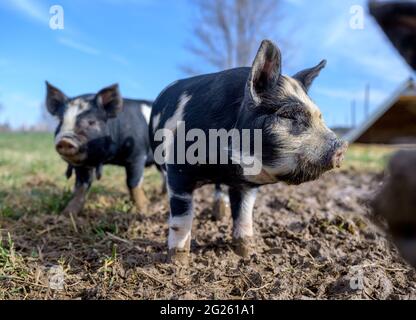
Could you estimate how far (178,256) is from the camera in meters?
3.08

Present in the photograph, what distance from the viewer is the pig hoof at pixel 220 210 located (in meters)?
4.37

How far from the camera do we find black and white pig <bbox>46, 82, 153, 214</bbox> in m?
4.26

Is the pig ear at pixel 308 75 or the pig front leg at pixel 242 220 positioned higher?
the pig ear at pixel 308 75

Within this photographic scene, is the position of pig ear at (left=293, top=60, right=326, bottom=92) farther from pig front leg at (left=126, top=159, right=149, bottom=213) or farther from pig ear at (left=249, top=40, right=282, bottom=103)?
pig front leg at (left=126, top=159, right=149, bottom=213)

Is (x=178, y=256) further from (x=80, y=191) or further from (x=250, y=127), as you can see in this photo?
(x=80, y=191)

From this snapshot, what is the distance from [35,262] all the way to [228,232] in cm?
156

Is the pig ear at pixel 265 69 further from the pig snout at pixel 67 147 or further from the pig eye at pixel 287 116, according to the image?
the pig snout at pixel 67 147

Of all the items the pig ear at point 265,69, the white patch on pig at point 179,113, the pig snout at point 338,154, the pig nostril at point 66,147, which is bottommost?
the pig snout at point 338,154

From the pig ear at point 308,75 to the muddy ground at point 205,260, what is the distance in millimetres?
983

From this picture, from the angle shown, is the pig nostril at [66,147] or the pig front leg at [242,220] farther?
the pig nostril at [66,147]

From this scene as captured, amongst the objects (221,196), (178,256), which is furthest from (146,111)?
(178,256)

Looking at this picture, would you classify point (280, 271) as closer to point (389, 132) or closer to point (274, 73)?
point (274, 73)

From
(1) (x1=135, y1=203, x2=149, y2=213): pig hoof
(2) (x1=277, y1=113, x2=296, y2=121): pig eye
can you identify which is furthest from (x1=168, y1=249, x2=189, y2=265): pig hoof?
(1) (x1=135, y1=203, x2=149, y2=213): pig hoof

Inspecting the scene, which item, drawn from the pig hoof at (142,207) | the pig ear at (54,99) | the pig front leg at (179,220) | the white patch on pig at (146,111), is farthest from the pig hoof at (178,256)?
the white patch on pig at (146,111)
